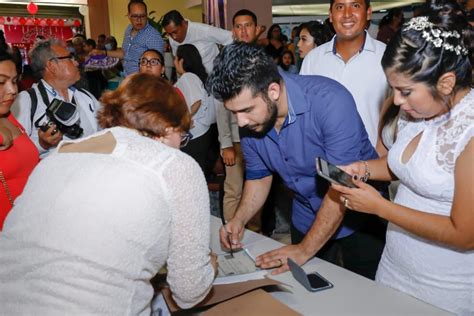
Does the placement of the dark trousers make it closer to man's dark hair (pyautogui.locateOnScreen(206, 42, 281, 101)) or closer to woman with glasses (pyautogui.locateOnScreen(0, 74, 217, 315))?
man's dark hair (pyautogui.locateOnScreen(206, 42, 281, 101))

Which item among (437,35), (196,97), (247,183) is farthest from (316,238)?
(196,97)

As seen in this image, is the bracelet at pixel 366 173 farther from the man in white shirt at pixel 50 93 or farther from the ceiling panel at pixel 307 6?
the ceiling panel at pixel 307 6

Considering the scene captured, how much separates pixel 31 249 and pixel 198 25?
127 inches

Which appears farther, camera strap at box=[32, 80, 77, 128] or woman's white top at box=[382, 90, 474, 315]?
camera strap at box=[32, 80, 77, 128]

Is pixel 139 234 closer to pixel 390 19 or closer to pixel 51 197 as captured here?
pixel 51 197

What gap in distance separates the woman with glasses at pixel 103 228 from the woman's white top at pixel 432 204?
573 mm

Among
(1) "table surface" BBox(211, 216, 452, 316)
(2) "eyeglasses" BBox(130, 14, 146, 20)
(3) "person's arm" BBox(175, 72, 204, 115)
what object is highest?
(2) "eyeglasses" BBox(130, 14, 146, 20)

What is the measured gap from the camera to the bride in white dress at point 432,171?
104cm

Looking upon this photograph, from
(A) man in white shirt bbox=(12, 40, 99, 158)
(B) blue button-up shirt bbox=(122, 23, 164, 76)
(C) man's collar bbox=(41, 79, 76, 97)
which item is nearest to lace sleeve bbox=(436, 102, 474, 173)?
(A) man in white shirt bbox=(12, 40, 99, 158)

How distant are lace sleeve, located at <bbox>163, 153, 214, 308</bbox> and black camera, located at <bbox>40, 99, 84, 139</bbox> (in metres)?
1.19

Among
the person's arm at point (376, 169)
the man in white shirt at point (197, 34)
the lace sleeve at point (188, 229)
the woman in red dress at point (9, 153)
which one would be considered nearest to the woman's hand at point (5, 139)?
the woman in red dress at point (9, 153)

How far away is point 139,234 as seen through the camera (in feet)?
2.72

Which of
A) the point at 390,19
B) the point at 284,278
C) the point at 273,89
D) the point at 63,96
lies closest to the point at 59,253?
the point at 284,278

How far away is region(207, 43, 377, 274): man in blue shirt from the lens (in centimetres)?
133
